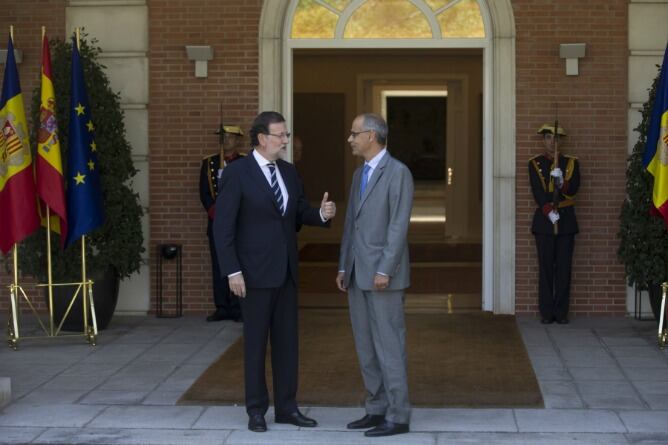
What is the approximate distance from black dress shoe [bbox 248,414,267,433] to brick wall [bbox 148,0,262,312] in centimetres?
492

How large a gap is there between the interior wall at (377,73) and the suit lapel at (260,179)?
1412 cm

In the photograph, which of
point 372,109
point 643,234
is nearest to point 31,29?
point 643,234

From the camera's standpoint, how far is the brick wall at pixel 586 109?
37.7ft

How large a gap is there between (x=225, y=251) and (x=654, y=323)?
5696 millimetres

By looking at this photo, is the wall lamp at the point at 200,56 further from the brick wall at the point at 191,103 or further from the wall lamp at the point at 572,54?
the wall lamp at the point at 572,54

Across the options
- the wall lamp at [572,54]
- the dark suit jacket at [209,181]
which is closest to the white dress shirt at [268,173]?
the dark suit jacket at [209,181]

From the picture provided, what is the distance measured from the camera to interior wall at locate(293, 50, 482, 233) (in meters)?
21.0

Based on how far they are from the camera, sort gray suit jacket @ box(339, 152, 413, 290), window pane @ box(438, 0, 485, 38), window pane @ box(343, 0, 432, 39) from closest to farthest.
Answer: gray suit jacket @ box(339, 152, 413, 290) < window pane @ box(438, 0, 485, 38) < window pane @ box(343, 0, 432, 39)

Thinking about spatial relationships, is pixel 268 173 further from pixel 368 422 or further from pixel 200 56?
pixel 200 56

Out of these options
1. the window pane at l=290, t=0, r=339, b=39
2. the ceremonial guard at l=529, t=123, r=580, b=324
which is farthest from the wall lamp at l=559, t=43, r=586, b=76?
the window pane at l=290, t=0, r=339, b=39

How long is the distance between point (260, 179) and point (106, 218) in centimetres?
401

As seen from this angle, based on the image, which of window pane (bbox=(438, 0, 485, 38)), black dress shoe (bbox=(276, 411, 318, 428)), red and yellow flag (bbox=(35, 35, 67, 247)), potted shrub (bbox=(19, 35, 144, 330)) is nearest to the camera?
black dress shoe (bbox=(276, 411, 318, 428))

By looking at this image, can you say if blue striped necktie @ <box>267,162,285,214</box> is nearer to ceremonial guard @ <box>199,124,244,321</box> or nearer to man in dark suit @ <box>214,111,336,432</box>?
man in dark suit @ <box>214,111,336,432</box>

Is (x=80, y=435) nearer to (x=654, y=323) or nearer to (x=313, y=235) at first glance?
(x=654, y=323)
